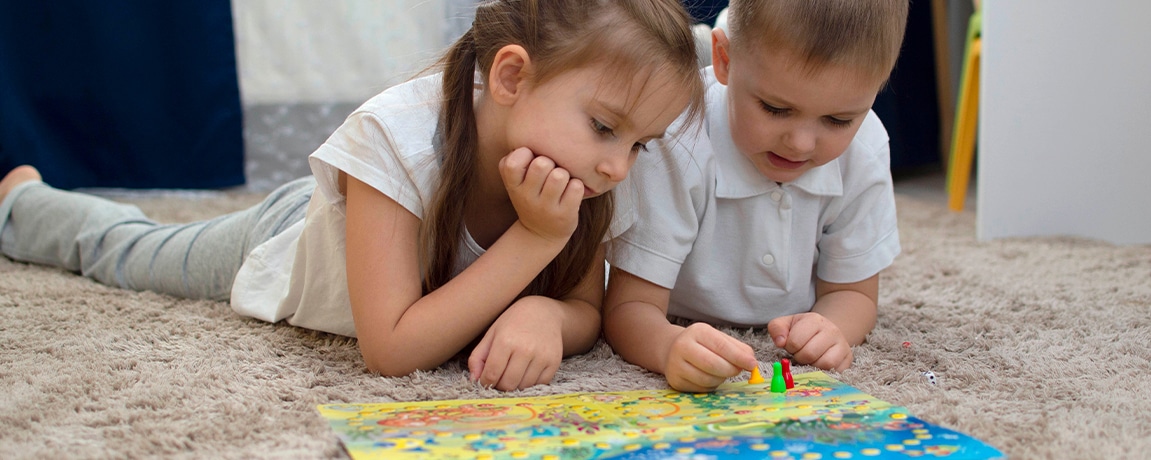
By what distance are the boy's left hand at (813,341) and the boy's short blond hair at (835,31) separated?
0.77ft

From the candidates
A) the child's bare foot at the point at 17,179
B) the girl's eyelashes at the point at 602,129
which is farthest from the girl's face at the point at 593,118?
the child's bare foot at the point at 17,179

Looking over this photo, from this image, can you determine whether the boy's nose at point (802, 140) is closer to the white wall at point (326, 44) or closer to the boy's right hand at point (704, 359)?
the boy's right hand at point (704, 359)

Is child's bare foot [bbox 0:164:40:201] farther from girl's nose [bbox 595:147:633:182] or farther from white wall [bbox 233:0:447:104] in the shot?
girl's nose [bbox 595:147:633:182]

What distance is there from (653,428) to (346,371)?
0.32 m

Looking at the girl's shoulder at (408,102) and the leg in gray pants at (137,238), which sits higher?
the girl's shoulder at (408,102)

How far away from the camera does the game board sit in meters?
0.62

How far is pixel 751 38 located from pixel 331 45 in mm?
1686

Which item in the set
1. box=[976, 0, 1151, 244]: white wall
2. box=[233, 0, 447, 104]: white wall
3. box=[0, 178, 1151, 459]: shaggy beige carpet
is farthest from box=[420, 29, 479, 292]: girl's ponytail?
box=[233, 0, 447, 104]: white wall

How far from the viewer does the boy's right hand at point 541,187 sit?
0.77m

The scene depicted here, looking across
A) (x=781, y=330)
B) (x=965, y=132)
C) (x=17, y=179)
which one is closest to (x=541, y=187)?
(x=781, y=330)

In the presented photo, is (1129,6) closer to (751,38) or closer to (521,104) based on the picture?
(751,38)

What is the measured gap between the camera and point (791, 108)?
889 mm

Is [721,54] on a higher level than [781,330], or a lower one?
higher

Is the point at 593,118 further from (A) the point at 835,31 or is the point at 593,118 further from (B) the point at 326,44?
(B) the point at 326,44
